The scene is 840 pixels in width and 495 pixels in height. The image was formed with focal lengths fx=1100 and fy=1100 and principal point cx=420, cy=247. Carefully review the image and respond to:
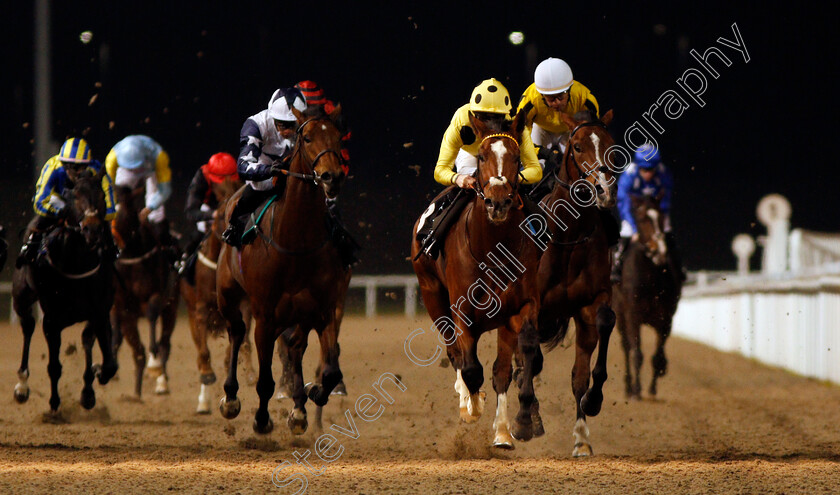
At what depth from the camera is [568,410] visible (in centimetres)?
927

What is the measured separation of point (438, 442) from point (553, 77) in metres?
2.57

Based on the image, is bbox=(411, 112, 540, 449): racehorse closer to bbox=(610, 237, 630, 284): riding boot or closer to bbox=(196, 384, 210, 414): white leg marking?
bbox=(196, 384, 210, 414): white leg marking

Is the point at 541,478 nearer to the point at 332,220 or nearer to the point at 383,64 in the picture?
the point at 332,220

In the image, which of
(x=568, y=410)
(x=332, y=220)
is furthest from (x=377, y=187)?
(x=332, y=220)

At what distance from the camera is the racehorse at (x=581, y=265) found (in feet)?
21.4

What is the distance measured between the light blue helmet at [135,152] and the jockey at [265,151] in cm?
351

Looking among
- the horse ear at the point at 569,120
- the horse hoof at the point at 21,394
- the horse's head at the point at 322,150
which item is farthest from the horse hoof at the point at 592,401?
the horse hoof at the point at 21,394

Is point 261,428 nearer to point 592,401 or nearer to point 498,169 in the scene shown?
point 592,401

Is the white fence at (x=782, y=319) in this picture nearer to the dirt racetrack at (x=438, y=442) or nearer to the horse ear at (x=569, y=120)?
the dirt racetrack at (x=438, y=442)

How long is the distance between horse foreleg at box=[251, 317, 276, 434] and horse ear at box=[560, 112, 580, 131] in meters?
2.22

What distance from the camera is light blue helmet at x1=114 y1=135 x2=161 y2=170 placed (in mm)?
10680

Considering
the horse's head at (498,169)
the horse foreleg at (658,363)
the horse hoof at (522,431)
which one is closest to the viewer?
the horse's head at (498,169)

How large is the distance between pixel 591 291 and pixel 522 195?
2.35 feet

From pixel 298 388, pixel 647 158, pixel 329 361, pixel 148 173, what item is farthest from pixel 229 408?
pixel 647 158
